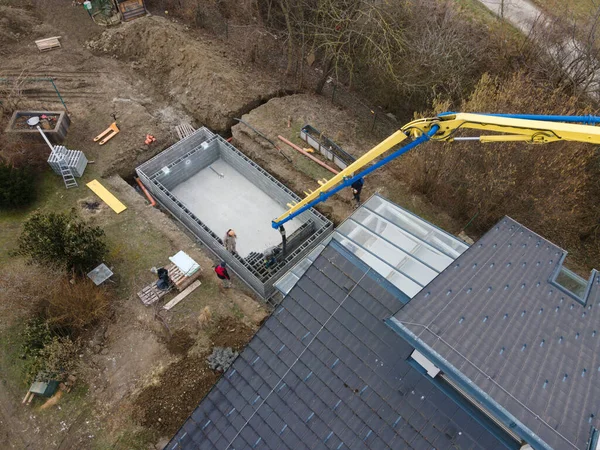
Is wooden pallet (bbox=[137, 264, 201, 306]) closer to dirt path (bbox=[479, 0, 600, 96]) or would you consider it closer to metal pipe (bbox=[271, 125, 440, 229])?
metal pipe (bbox=[271, 125, 440, 229])

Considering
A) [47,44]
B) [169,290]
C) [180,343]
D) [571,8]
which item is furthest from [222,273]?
[571,8]

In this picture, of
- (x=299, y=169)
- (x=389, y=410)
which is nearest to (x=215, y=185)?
(x=299, y=169)

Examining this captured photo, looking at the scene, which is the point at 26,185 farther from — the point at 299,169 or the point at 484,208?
the point at 484,208

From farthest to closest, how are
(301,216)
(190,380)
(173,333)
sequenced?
1. (301,216)
2. (173,333)
3. (190,380)

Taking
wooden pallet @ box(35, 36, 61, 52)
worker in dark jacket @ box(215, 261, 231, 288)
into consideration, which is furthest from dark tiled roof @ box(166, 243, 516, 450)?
wooden pallet @ box(35, 36, 61, 52)

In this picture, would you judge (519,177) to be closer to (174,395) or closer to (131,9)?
(174,395)

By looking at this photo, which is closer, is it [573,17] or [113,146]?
[113,146]
